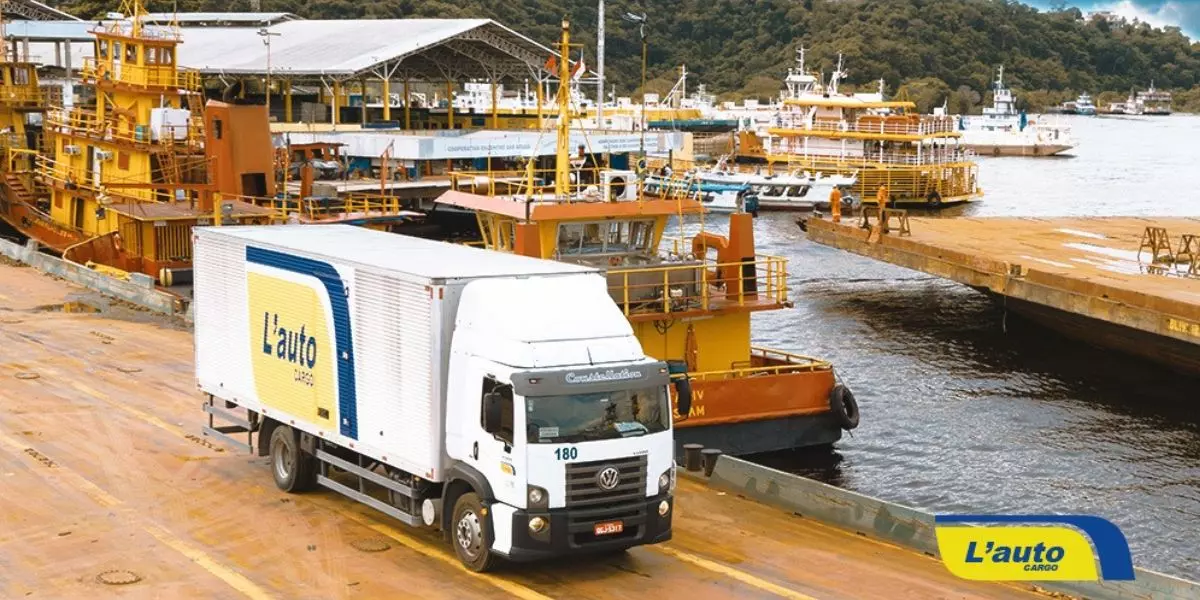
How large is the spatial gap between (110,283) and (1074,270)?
23624 millimetres

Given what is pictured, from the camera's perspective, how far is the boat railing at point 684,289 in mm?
23984

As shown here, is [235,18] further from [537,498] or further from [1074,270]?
[537,498]

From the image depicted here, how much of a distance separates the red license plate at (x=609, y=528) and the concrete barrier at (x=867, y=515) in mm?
3737

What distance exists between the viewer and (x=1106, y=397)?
32.5 metres

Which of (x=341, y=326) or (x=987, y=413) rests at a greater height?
(x=341, y=326)

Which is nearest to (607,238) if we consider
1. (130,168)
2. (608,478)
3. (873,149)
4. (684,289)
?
(684,289)

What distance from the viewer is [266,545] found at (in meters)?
16.1

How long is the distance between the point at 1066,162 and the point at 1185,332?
331 feet

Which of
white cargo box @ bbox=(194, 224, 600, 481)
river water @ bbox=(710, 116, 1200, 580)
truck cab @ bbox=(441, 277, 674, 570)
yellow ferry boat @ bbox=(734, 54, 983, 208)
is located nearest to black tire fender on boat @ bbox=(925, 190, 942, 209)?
yellow ferry boat @ bbox=(734, 54, 983, 208)

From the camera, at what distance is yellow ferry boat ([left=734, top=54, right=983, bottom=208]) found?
83625 millimetres

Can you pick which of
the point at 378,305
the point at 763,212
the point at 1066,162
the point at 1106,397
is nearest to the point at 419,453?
the point at 378,305

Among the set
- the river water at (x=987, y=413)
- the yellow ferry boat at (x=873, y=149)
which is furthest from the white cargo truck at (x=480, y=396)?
the yellow ferry boat at (x=873, y=149)

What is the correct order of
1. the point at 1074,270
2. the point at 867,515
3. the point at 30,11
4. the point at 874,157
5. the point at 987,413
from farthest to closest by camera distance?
the point at 874,157, the point at 30,11, the point at 1074,270, the point at 987,413, the point at 867,515

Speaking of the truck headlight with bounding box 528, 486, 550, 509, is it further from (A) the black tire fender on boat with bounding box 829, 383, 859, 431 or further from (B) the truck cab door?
(A) the black tire fender on boat with bounding box 829, 383, 859, 431
